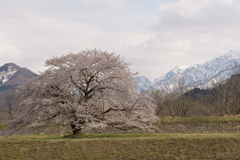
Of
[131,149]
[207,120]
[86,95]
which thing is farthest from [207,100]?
[131,149]

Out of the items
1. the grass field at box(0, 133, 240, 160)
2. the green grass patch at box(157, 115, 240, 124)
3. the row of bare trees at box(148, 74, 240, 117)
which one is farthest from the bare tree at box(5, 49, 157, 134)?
the row of bare trees at box(148, 74, 240, 117)

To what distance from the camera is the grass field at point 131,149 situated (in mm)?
12078

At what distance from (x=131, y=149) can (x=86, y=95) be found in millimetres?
8196

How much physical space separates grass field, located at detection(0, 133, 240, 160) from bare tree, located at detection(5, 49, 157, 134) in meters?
2.26

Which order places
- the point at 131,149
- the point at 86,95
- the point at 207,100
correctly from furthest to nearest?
the point at 207,100
the point at 86,95
the point at 131,149

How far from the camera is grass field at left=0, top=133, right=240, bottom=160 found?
12.1 metres

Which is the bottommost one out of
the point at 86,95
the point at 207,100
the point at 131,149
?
the point at 131,149

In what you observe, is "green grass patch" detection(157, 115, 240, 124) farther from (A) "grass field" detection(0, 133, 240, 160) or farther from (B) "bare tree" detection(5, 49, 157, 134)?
(A) "grass field" detection(0, 133, 240, 160)

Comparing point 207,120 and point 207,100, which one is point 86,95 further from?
point 207,100

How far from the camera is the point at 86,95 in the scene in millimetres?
20422

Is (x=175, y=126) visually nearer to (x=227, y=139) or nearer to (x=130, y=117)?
(x=130, y=117)

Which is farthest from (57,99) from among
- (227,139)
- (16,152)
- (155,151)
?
(227,139)

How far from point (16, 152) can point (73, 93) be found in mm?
6992

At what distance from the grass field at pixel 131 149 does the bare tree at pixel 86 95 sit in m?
2.26
